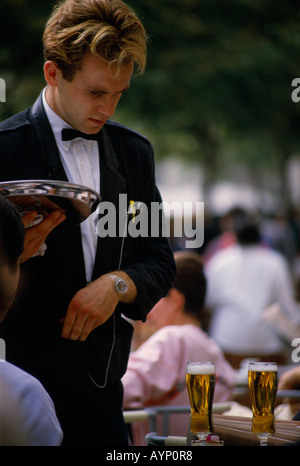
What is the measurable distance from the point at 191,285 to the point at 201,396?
2.15 metres

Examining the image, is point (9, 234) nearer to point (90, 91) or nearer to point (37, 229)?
point (37, 229)

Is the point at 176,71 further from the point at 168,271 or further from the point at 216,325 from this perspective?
the point at 168,271

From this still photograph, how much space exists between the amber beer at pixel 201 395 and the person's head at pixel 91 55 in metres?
0.89

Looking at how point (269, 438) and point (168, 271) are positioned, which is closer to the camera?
point (269, 438)

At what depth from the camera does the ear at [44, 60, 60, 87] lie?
2.53m

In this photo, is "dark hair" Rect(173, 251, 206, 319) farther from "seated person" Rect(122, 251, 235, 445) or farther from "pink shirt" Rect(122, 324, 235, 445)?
"pink shirt" Rect(122, 324, 235, 445)

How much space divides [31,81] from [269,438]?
6285mm

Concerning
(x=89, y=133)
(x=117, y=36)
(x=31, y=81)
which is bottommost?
(x=89, y=133)

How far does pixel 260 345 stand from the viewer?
692 centimetres

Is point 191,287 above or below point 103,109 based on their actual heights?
below

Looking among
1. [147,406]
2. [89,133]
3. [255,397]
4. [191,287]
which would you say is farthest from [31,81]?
[255,397]

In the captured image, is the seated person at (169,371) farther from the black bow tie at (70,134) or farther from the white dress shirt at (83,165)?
the black bow tie at (70,134)
